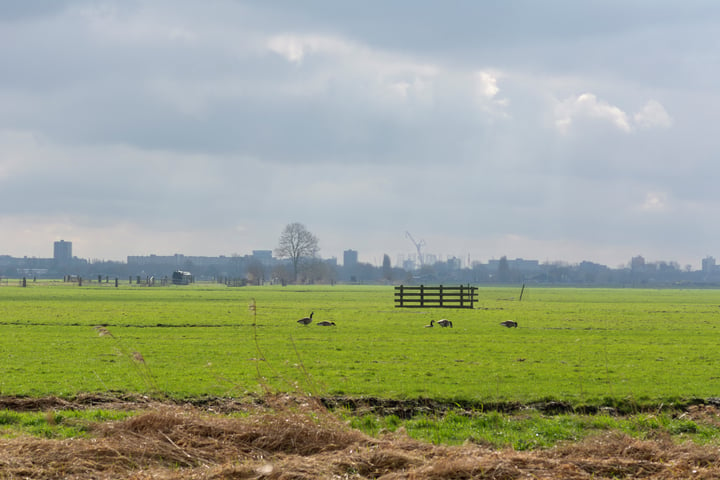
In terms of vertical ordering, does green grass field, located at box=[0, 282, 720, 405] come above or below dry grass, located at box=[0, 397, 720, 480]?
below

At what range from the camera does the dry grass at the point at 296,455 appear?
9898mm

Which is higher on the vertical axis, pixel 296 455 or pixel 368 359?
pixel 296 455

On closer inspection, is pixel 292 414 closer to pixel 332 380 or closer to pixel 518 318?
pixel 332 380

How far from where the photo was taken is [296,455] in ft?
34.9

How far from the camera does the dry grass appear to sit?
32.5ft

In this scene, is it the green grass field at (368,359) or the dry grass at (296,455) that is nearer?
the dry grass at (296,455)

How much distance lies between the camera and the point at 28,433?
512 inches

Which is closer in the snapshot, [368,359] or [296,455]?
[296,455]

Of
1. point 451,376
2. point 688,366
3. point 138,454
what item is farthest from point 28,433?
point 688,366

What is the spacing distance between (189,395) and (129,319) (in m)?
29.4

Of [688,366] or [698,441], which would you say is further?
[688,366]

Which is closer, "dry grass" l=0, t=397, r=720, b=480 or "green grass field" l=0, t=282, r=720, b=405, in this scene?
"dry grass" l=0, t=397, r=720, b=480

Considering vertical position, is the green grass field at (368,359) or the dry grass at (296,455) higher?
the dry grass at (296,455)

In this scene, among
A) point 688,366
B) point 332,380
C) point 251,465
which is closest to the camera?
point 251,465
